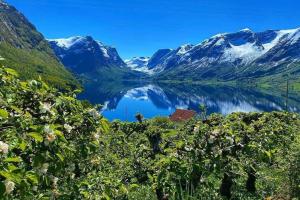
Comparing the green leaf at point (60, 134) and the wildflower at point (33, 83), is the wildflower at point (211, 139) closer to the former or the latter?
the wildflower at point (33, 83)

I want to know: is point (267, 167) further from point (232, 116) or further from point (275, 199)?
point (275, 199)

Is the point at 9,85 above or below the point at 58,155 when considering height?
above

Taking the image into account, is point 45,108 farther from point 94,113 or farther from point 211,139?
point 211,139

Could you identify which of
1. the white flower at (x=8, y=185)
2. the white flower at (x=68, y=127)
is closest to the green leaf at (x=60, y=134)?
the white flower at (x=68, y=127)

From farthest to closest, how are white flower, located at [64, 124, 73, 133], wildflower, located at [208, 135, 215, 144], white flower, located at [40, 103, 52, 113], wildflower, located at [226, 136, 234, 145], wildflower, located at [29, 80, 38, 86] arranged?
wildflower, located at [226, 136, 234, 145], wildflower, located at [208, 135, 215, 144], wildflower, located at [29, 80, 38, 86], white flower, located at [64, 124, 73, 133], white flower, located at [40, 103, 52, 113]

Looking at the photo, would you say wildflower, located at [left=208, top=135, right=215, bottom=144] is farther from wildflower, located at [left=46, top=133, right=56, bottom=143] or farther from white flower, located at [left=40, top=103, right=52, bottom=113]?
wildflower, located at [left=46, top=133, right=56, bottom=143]

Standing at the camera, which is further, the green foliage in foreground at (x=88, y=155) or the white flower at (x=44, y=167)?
the white flower at (x=44, y=167)

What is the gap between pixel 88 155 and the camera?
13.4 meters

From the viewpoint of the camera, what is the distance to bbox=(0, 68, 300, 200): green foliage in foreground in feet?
23.6

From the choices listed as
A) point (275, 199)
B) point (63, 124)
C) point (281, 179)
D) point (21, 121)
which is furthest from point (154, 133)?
point (21, 121)

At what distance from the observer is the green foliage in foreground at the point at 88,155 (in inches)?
283

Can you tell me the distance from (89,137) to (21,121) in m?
2.77

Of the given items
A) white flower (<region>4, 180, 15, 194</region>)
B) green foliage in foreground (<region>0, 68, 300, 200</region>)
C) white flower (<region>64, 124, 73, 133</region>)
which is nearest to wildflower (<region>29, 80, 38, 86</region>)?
green foliage in foreground (<region>0, 68, 300, 200</region>)

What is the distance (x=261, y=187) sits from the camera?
786 inches
